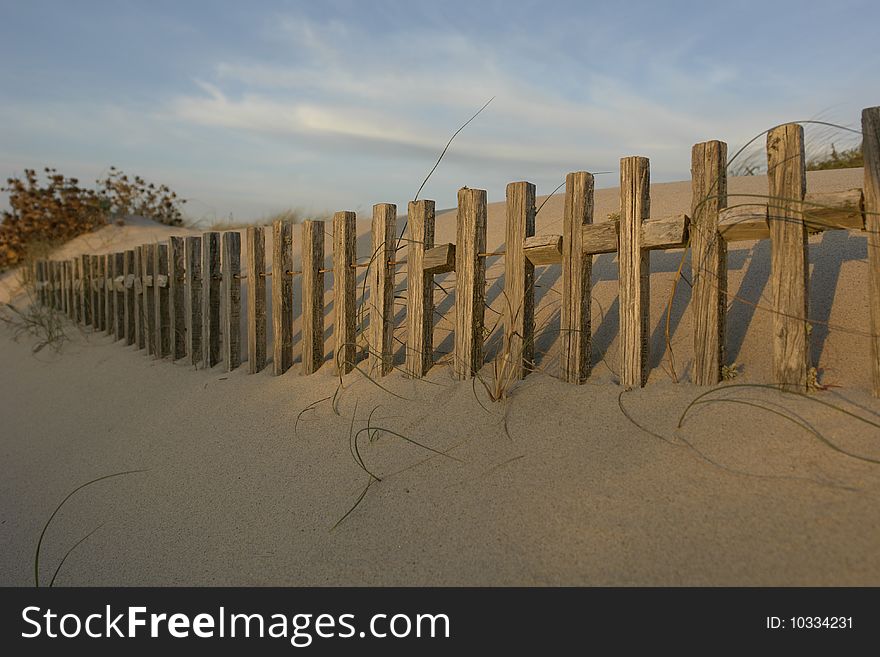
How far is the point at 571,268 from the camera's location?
3.05 m

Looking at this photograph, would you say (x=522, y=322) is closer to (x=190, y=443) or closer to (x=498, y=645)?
(x=498, y=645)

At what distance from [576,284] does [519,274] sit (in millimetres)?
312

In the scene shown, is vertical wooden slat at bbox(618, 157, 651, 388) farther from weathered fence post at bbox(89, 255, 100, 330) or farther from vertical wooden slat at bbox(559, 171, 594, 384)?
weathered fence post at bbox(89, 255, 100, 330)

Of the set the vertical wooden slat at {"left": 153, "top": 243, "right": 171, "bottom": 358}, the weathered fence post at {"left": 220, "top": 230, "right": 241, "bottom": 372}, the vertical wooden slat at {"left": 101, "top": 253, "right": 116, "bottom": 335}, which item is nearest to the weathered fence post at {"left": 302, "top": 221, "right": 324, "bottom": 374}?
the weathered fence post at {"left": 220, "top": 230, "right": 241, "bottom": 372}

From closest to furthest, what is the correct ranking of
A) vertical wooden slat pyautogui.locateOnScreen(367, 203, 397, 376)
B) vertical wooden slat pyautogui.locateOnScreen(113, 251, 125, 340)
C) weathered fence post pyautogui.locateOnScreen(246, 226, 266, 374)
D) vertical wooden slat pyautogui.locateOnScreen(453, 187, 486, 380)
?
vertical wooden slat pyautogui.locateOnScreen(453, 187, 486, 380), vertical wooden slat pyautogui.locateOnScreen(367, 203, 397, 376), weathered fence post pyautogui.locateOnScreen(246, 226, 266, 374), vertical wooden slat pyautogui.locateOnScreen(113, 251, 125, 340)

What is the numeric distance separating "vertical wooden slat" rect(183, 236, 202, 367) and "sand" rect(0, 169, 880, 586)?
107cm

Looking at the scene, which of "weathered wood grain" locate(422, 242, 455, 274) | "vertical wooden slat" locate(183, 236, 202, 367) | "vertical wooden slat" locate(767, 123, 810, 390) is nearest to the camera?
"vertical wooden slat" locate(767, 123, 810, 390)

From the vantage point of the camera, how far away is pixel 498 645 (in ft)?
6.10

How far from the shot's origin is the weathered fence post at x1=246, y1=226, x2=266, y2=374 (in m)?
4.75

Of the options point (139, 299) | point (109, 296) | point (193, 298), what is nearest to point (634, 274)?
point (193, 298)

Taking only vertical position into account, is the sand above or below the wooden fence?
below

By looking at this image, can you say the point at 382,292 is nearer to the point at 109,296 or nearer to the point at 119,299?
the point at 119,299

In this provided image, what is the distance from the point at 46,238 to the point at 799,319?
39.5 ft

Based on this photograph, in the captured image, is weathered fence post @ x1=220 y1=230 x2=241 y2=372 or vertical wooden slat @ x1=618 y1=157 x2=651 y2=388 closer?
vertical wooden slat @ x1=618 y1=157 x2=651 y2=388
